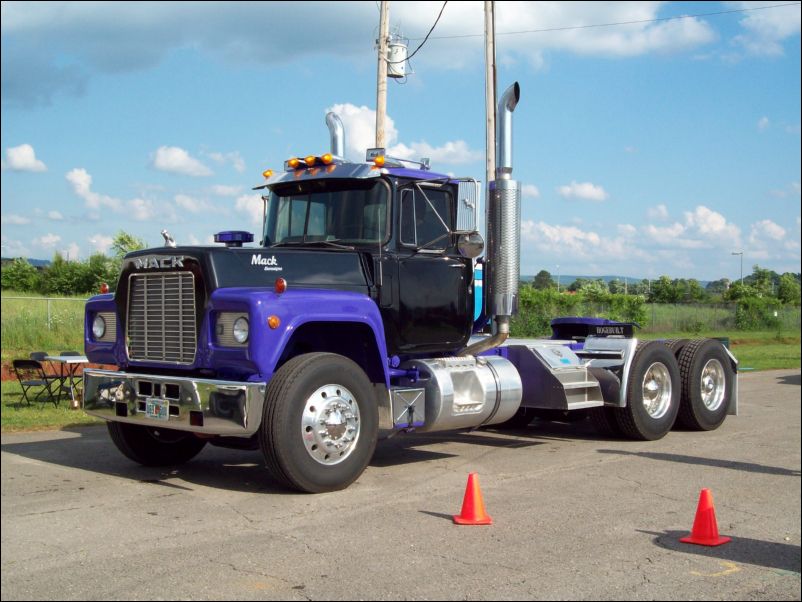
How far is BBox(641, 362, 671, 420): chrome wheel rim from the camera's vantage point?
10609mm

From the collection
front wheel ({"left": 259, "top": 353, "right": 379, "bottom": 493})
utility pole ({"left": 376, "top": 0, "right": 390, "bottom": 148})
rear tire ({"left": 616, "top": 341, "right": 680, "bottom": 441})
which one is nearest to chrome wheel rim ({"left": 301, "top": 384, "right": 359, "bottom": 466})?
front wheel ({"left": 259, "top": 353, "right": 379, "bottom": 493})

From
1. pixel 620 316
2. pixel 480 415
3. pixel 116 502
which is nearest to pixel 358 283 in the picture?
pixel 480 415

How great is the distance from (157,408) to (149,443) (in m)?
1.38

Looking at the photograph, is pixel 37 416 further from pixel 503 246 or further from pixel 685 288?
pixel 685 288

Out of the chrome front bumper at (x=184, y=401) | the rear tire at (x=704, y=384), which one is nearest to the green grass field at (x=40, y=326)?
the chrome front bumper at (x=184, y=401)

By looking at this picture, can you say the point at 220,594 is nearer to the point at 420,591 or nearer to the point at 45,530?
the point at 420,591

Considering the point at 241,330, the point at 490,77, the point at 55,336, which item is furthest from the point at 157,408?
the point at 490,77

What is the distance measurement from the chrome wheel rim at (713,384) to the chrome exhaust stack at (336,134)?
527cm

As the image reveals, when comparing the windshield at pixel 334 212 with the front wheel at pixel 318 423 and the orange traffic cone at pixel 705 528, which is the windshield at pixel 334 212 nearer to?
the front wheel at pixel 318 423

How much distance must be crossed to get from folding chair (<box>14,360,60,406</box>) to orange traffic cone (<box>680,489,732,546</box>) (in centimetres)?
883

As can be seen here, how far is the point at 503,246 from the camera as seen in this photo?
9.20 metres

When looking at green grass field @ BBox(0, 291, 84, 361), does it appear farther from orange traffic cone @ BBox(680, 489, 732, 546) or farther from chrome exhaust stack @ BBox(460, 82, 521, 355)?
orange traffic cone @ BBox(680, 489, 732, 546)

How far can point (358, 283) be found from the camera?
8.15m

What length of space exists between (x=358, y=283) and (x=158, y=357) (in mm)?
1858
